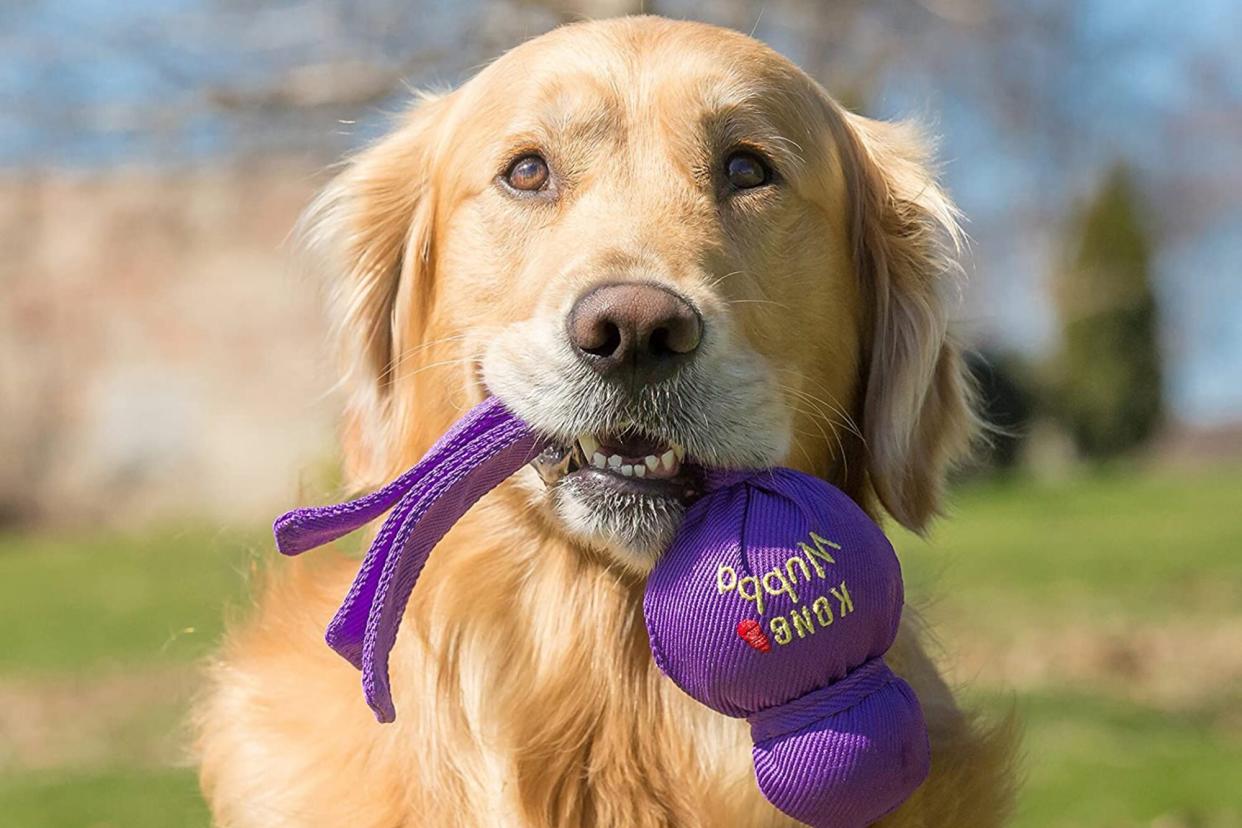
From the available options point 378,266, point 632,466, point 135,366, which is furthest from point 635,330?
point 135,366

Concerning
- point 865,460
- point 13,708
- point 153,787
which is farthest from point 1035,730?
point 13,708

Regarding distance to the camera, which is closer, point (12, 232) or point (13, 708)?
point (13, 708)

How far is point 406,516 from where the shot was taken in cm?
310

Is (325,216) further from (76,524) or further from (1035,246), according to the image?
→ (1035,246)

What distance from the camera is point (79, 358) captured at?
23.9 m

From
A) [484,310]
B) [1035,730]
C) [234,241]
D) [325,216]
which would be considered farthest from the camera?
[234,241]

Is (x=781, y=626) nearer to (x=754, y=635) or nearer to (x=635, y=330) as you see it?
(x=754, y=635)

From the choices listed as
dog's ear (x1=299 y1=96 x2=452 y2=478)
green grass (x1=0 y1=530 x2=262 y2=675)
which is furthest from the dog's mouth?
green grass (x1=0 y1=530 x2=262 y2=675)

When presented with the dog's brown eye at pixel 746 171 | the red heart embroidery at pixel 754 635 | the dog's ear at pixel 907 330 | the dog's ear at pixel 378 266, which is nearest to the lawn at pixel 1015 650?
the dog's ear at pixel 907 330

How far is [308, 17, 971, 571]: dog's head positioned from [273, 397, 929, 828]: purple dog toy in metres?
0.18

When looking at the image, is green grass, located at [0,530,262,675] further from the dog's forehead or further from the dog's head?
the dog's forehead

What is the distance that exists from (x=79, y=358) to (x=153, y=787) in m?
16.9

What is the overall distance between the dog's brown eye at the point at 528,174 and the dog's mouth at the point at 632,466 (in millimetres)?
681

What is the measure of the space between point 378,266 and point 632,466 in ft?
3.80
